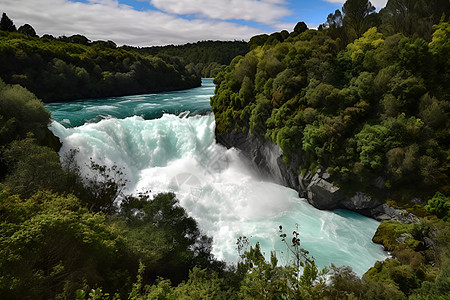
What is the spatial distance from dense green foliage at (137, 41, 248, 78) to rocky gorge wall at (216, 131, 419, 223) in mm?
76936

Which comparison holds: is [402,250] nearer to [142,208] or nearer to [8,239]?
[142,208]

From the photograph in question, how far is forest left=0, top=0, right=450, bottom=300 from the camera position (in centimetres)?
762

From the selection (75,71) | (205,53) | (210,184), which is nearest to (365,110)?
(210,184)

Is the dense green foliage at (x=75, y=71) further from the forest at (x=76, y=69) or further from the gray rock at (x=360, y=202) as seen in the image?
the gray rock at (x=360, y=202)

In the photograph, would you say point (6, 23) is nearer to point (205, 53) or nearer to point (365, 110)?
point (205, 53)

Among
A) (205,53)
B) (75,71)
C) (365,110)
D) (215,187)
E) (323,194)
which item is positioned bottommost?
(215,187)

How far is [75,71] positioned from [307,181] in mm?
46160

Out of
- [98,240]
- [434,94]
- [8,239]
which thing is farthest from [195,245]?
[434,94]

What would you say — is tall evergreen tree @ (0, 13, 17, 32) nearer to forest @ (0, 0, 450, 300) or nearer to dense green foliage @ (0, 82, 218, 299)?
forest @ (0, 0, 450, 300)

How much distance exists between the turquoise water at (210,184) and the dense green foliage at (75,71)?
42.7 feet

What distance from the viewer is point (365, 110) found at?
1909 centimetres

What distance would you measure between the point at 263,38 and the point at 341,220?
26.9m

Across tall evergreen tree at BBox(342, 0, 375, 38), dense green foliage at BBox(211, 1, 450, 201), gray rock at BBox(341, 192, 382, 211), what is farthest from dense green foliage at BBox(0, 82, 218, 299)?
tall evergreen tree at BBox(342, 0, 375, 38)

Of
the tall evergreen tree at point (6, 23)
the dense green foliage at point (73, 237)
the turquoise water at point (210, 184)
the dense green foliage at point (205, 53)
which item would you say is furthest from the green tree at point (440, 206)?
the dense green foliage at point (205, 53)
